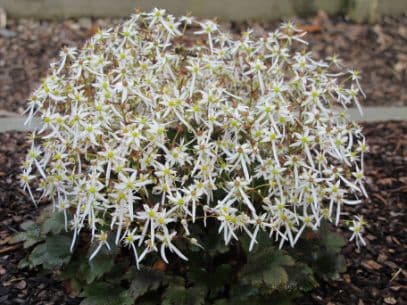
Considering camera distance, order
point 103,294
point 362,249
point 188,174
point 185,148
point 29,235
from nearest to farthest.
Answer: point 185,148
point 188,174
point 103,294
point 29,235
point 362,249

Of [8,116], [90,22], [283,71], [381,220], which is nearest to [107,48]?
[283,71]

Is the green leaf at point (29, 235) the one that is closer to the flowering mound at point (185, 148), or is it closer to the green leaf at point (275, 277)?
the flowering mound at point (185, 148)

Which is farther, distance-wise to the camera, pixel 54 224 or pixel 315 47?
pixel 315 47

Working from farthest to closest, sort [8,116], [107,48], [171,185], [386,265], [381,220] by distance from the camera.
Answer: [8,116], [381,220], [386,265], [107,48], [171,185]

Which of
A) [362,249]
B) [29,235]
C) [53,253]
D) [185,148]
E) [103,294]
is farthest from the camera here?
[362,249]

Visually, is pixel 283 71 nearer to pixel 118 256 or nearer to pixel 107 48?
pixel 107 48

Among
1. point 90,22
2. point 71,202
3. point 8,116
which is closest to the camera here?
point 71,202

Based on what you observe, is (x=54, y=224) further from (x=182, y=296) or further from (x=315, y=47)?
(x=315, y=47)

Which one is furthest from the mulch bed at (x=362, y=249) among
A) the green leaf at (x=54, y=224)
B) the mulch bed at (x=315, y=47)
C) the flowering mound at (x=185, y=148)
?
the mulch bed at (x=315, y=47)

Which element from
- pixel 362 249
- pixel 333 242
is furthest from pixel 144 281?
pixel 362 249
